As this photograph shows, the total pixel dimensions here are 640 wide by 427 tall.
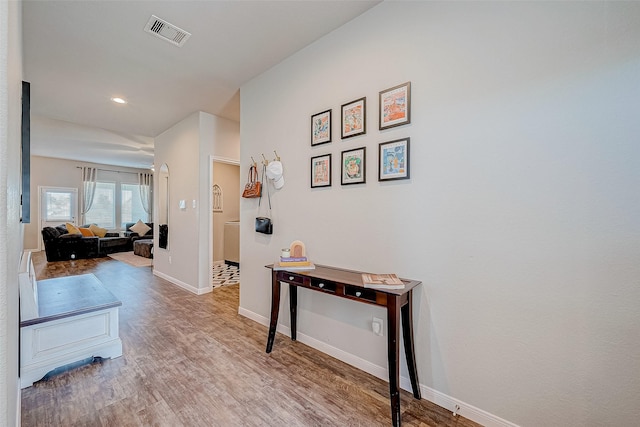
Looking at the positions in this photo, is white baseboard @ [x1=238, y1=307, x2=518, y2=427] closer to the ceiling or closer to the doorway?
the ceiling

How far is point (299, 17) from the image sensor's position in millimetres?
2127

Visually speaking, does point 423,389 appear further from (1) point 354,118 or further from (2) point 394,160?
(1) point 354,118

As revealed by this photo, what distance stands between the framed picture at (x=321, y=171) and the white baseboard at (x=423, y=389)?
4.58 ft

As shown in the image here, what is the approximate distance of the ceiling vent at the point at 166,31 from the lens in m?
2.17

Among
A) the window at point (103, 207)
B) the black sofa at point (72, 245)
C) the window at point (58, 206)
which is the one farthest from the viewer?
the window at point (103, 207)

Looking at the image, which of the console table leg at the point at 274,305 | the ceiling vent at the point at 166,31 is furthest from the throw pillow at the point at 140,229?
the console table leg at the point at 274,305

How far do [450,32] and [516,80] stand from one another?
1.75 feet

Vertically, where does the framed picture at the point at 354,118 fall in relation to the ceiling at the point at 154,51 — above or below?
below

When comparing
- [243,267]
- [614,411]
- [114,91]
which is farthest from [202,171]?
[614,411]

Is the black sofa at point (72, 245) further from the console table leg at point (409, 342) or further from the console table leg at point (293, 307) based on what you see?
the console table leg at point (409, 342)

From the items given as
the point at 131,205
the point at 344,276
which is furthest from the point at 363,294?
the point at 131,205

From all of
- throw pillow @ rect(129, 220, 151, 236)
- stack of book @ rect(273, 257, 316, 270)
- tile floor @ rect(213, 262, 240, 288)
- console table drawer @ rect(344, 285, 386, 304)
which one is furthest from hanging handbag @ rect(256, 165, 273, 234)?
throw pillow @ rect(129, 220, 151, 236)

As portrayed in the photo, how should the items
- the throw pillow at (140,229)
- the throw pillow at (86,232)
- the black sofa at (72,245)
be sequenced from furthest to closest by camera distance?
the throw pillow at (140,229), the throw pillow at (86,232), the black sofa at (72,245)

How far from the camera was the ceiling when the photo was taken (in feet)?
6.70
